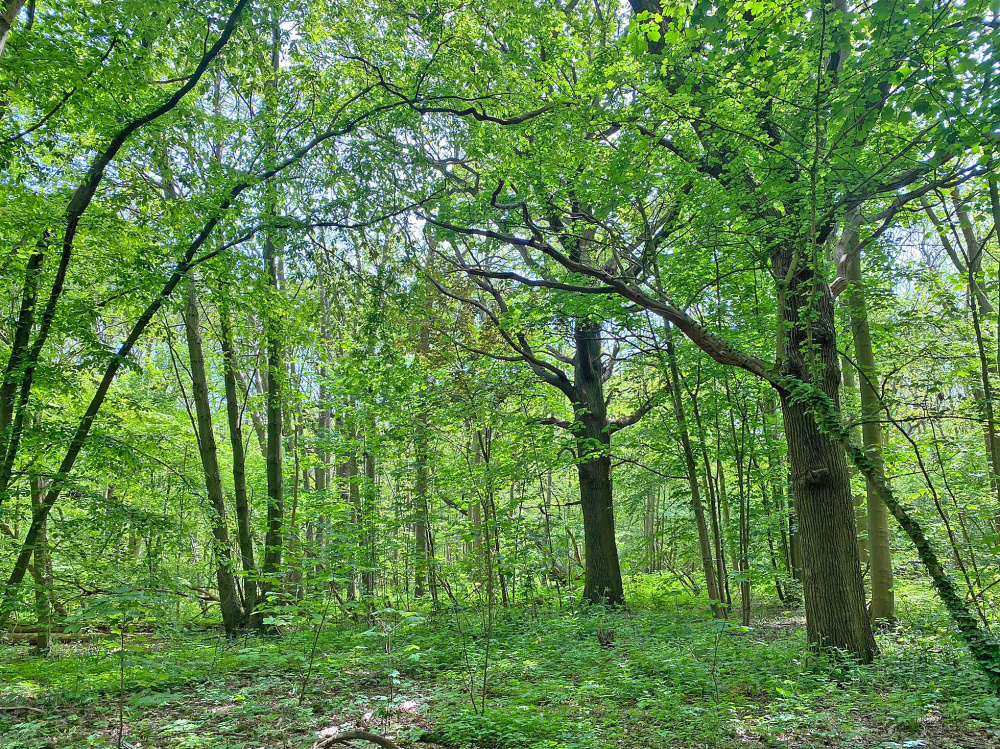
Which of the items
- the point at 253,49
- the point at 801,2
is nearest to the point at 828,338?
the point at 801,2

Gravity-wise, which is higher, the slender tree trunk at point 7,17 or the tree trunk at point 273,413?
the slender tree trunk at point 7,17

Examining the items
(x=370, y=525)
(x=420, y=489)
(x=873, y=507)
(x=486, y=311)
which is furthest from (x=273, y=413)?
(x=873, y=507)

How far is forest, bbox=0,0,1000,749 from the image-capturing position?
4168 millimetres

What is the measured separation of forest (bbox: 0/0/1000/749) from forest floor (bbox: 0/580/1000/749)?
5 cm

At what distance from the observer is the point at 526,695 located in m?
4.47

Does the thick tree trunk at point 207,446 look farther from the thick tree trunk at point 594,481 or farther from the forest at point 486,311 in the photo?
the thick tree trunk at point 594,481

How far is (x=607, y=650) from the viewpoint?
6641mm

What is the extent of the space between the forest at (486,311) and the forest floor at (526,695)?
49 mm

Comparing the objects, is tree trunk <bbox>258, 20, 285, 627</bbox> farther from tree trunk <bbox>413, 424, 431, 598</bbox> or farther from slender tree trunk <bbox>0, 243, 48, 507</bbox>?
slender tree trunk <bbox>0, 243, 48, 507</bbox>

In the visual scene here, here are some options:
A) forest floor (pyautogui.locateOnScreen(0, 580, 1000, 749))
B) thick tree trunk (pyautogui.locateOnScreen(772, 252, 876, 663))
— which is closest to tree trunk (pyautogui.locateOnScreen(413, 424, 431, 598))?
forest floor (pyautogui.locateOnScreen(0, 580, 1000, 749))

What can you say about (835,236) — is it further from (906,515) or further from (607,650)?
(607,650)

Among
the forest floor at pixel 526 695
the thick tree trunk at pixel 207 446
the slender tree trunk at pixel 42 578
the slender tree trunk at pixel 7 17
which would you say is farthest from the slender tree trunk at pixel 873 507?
the thick tree trunk at pixel 207 446

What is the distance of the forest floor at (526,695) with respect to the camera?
147 inches

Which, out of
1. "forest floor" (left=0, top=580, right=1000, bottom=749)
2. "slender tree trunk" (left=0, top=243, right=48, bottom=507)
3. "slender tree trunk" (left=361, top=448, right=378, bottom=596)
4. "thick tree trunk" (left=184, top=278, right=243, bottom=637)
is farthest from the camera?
"thick tree trunk" (left=184, top=278, right=243, bottom=637)
